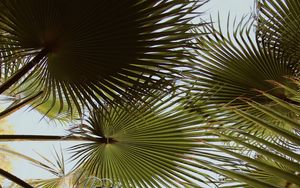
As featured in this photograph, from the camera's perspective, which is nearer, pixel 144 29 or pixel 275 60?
pixel 144 29

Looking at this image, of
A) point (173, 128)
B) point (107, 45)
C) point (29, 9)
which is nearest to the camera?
point (29, 9)

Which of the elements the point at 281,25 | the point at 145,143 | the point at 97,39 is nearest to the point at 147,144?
the point at 145,143

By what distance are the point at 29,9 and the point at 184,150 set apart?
1012mm

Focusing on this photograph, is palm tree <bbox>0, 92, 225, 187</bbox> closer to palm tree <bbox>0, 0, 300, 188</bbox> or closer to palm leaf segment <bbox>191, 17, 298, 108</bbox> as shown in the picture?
palm tree <bbox>0, 0, 300, 188</bbox>

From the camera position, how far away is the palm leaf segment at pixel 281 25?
2.18 m

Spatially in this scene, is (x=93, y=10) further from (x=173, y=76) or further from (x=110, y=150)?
(x=110, y=150)

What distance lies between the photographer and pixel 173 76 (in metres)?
1.82

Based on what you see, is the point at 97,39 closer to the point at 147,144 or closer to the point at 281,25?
the point at 147,144

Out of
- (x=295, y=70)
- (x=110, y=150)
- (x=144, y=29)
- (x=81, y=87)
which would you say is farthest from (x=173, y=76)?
(x=295, y=70)

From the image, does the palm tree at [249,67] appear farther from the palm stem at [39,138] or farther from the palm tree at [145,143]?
the palm stem at [39,138]

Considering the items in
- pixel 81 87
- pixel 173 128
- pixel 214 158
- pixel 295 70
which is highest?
pixel 295 70

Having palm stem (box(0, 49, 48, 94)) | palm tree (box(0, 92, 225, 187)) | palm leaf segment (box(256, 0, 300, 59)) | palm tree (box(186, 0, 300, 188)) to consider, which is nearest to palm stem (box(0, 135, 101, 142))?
palm tree (box(0, 92, 225, 187))

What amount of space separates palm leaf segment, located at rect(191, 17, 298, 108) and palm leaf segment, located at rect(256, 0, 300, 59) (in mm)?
54

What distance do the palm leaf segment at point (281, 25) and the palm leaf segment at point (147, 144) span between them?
637 mm
